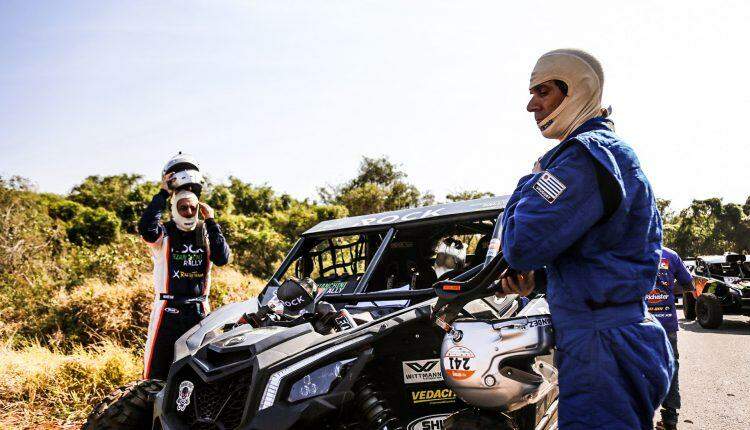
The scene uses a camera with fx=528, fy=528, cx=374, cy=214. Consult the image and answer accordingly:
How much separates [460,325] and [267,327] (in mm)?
1628

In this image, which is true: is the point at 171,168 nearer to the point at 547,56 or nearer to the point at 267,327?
the point at 267,327

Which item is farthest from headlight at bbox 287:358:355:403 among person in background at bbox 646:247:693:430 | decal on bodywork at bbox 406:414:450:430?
person in background at bbox 646:247:693:430

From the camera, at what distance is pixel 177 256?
15.6 ft

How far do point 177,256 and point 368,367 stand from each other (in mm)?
2436

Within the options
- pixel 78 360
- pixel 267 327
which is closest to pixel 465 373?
pixel 267 327

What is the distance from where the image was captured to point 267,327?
3367 millimetres

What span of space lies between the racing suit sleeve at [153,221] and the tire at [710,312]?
11460mm

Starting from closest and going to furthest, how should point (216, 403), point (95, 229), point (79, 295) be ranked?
point (216, 403)
point (79, 295)
point (95, 229)

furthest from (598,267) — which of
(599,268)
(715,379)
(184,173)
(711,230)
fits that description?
(711,230)

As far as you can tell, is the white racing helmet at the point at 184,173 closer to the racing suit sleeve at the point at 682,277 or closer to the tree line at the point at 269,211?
the racing suit sleeve at the point at 682,277

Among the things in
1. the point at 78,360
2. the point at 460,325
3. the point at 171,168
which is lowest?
the point at 78,360

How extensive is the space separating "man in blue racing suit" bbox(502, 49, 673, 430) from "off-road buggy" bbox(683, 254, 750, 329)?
10.6m

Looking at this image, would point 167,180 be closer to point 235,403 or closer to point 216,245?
point 216,245

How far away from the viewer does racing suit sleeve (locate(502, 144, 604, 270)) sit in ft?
5.58
